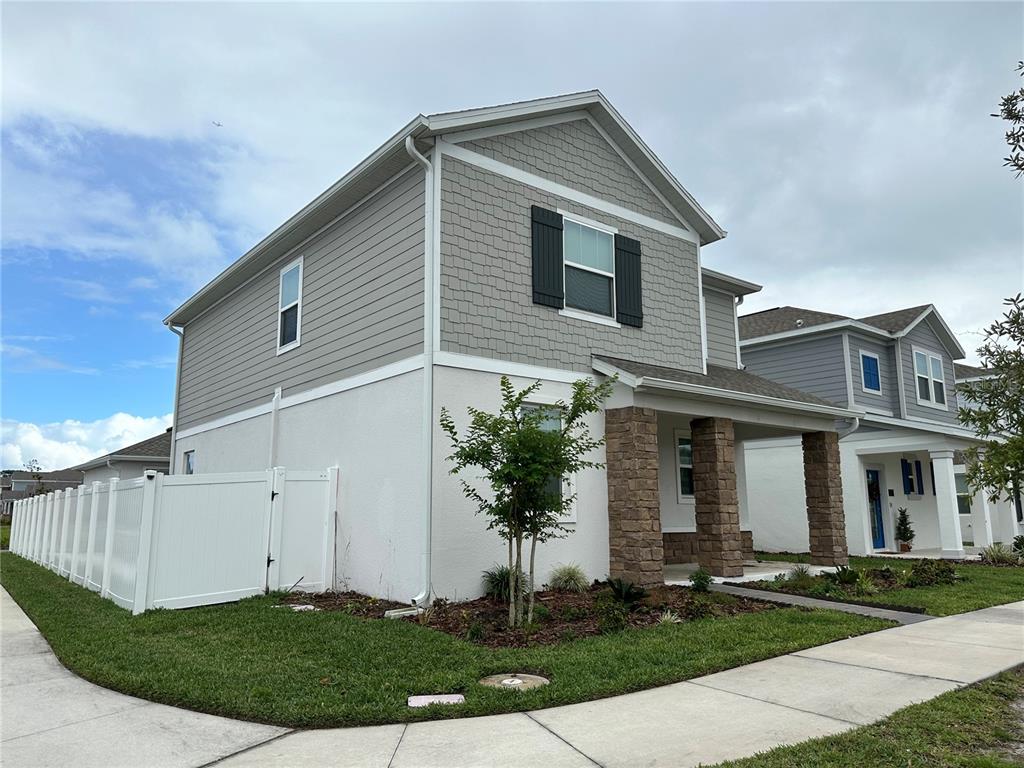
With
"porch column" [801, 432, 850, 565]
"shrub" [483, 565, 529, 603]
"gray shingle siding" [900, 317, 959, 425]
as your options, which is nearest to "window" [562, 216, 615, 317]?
"shrub" [483, 565, 529, 603]

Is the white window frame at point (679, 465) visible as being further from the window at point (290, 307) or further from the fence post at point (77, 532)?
the fence post at point (77, 532)

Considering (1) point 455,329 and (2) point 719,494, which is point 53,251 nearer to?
(1) point 455,329

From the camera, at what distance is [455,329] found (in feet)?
29.9

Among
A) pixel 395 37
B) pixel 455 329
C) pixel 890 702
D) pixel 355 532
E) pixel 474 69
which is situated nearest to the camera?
pixel 890 702

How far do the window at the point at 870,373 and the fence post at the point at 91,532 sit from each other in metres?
18.6

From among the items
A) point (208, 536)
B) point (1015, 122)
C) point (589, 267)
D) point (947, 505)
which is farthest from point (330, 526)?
point (947, 505)

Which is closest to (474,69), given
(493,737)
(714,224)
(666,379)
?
(714,224)

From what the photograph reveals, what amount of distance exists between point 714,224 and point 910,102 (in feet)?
12.6

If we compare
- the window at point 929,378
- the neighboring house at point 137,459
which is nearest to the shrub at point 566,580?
the window at point 929,378

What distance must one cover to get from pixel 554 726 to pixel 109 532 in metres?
7.90

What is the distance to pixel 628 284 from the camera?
1159 centimetres

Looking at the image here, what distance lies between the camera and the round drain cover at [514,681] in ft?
17.2

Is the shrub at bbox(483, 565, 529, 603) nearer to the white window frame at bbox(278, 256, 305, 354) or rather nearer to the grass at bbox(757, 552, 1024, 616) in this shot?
the grass at bbox(757, 552, 1024, 616)

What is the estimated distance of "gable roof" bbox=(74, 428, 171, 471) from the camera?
78.8 feet
